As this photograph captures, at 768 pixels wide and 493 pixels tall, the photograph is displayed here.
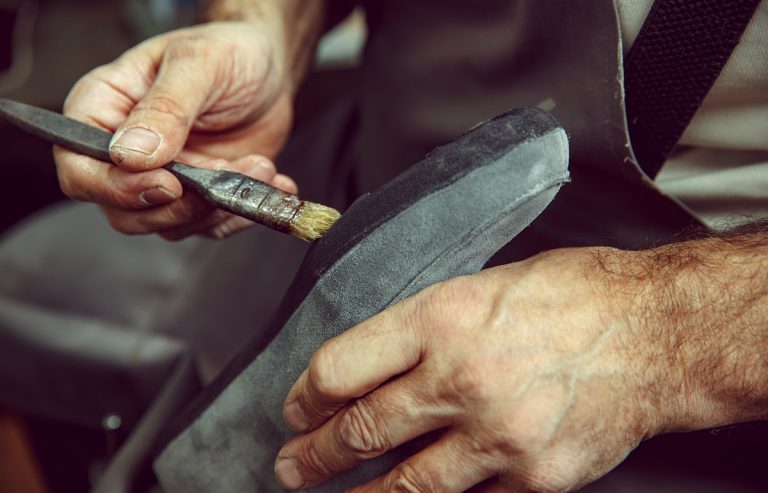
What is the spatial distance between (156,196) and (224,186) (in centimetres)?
9

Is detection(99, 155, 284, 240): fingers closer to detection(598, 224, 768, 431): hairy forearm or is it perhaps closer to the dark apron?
the dark apron

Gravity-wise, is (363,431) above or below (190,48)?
below

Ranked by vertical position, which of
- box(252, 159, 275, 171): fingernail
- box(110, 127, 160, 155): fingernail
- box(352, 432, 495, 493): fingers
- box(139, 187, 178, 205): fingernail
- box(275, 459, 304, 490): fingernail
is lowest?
box(275, 459, 304, 490): fingernail

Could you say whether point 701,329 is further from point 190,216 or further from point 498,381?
point 190,216

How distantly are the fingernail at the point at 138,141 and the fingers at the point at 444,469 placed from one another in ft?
0.98

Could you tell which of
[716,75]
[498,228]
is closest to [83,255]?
[498,228]

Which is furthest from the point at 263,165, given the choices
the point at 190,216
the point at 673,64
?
the point at 673,64

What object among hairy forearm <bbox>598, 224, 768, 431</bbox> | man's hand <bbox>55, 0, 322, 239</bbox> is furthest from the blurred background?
hairy forearm <bbox>598, 224, 768, 431</bbox>

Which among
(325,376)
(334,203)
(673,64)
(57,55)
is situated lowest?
(57,55)

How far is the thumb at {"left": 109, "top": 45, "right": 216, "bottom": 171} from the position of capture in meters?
0.53

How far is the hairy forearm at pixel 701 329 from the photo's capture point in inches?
17.3

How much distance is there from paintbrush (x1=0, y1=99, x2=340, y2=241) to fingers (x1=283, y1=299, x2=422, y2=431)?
78 mm

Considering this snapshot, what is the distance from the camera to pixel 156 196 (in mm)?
552

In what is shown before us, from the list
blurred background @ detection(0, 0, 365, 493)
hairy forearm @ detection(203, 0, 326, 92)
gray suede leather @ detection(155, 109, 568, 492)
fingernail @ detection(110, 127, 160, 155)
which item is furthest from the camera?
blurred background @ detection(0, 0, 365, 493)
